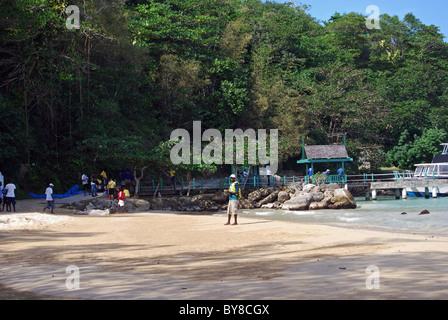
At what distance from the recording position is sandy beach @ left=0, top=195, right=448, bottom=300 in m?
6.36

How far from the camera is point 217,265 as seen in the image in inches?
337

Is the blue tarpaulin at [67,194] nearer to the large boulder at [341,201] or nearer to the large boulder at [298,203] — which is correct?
the large boulder at [298,203]

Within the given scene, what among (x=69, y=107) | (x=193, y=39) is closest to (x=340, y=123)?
(x=193, y=39)

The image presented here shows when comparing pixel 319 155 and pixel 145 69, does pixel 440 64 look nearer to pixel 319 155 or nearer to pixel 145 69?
pixel 319 155

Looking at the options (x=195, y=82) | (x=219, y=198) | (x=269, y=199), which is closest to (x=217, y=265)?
(x=219, y=198)

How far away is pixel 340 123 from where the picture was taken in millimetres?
50125

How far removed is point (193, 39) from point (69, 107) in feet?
48.0

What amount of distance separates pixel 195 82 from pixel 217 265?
31496 mm

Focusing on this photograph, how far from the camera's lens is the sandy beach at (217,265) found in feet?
20.9

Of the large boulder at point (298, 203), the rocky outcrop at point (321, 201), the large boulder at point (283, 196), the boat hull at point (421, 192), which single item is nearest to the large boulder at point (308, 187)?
the rocky outcrop at point (321, 201)

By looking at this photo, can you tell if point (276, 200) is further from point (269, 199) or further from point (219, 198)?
point (219, 198)

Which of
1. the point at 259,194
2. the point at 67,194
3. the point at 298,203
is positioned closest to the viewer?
the point at 67,194

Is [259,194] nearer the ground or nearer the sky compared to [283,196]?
nearer the sky

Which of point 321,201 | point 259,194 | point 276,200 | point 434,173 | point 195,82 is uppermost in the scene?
point 195,82
